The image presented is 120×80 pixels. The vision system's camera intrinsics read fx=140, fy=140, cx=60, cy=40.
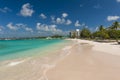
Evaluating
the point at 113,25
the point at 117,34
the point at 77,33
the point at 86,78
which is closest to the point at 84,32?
the point at 113,25

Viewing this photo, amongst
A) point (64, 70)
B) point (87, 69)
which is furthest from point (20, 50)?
point (87, 69)

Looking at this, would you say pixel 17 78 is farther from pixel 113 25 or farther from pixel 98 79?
pixel 113 25

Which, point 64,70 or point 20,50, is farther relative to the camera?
point 20,50

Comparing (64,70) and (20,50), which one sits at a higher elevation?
(64,70)

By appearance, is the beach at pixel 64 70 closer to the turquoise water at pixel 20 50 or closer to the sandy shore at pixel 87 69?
the sandy shore at pixel 87 69

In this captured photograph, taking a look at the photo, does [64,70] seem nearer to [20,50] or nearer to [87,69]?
[87,69]

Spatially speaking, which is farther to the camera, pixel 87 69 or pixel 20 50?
pixel 20 50

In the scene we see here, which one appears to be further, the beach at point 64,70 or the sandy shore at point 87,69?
the beach at point 64,70

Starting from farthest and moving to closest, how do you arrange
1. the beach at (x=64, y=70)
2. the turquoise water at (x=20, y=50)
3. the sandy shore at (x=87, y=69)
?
the turquoise water at (x=20, y=50)
the beach at (x=64, y=70)
the sandy shore at (x=87, y=69)

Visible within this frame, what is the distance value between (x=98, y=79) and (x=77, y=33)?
14490cm

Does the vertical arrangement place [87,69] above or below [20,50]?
above

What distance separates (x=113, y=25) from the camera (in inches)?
2085

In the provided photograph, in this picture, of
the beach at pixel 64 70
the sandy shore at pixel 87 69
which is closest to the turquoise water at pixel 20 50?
the beach at pixel 64 70

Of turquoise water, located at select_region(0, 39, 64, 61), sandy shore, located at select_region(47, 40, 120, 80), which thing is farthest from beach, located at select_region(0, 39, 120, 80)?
turquoise water, located at select_region(0, 39, 64, 61)
